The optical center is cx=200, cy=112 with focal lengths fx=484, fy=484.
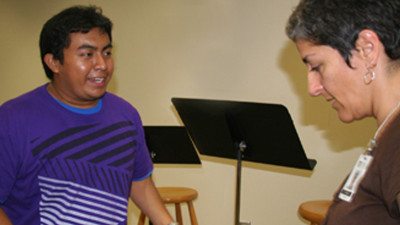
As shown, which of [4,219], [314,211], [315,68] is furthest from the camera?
[314,211]

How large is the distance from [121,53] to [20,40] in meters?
1.12

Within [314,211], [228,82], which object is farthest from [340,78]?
[228,82]

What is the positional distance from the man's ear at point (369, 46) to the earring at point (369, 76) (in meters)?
0.02

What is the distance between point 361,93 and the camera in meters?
1.05

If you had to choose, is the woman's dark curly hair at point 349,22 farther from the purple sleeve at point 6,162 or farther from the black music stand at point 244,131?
the black music stand at point 244,131

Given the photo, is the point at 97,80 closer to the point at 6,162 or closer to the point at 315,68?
the point at 6,162

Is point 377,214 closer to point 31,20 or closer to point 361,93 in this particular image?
point 361,93

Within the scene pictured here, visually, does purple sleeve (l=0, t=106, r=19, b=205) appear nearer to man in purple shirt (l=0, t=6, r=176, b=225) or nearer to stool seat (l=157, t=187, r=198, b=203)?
man in purple shirt (l=0, t=6, r=176, b=225)

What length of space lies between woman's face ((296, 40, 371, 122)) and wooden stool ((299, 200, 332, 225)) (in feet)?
4.99

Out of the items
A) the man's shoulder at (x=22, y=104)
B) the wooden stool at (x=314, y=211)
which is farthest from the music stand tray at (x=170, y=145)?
the man's shoulder at (x=22, y=104)

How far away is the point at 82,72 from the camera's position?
1790 mm

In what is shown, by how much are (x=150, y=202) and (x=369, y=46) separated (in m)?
1.21

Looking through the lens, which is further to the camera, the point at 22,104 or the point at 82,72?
the point at 82,72

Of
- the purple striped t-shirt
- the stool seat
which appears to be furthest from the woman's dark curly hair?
the stool seat
